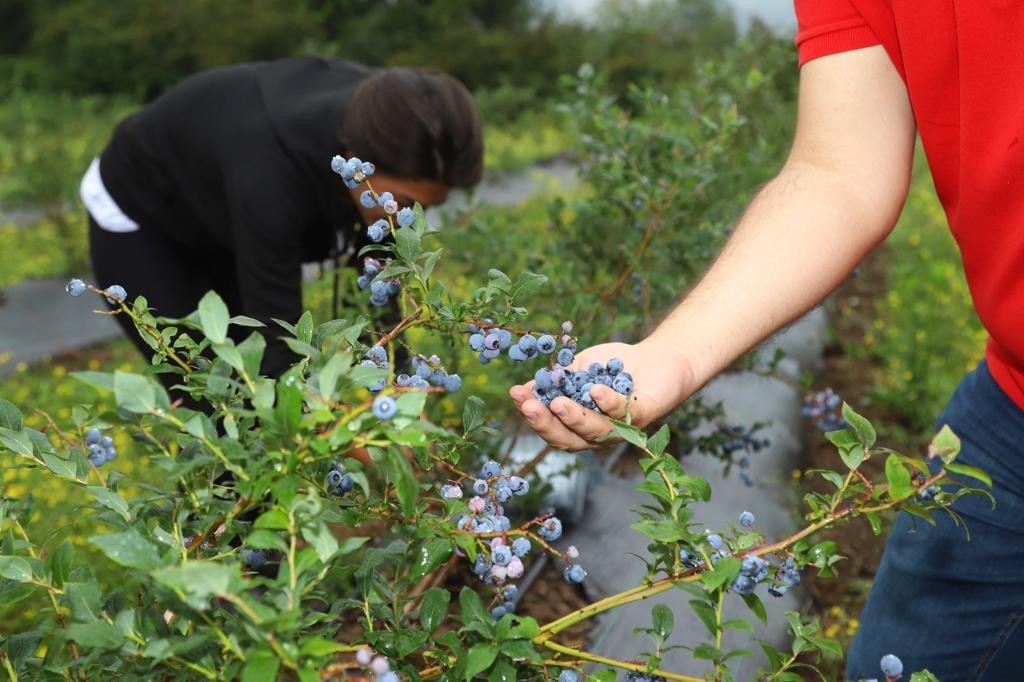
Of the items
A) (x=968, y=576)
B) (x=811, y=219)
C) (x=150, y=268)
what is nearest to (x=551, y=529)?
(x=811, y=219)

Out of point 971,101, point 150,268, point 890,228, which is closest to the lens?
point 971,101

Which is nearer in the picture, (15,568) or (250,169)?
(15,568)

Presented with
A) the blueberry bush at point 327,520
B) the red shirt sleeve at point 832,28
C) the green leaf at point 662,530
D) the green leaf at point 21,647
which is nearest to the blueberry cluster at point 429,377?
the blueberry bush at point 327,520

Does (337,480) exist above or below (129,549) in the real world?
below

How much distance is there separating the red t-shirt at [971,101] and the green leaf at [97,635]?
3.76 ft

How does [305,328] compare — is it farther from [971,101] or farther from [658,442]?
[971,101]

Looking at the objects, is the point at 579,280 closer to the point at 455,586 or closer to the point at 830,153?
the point at 455,586

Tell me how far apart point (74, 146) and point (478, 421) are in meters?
11.3

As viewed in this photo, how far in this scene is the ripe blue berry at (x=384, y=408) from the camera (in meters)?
0.64

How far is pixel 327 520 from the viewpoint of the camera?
2.83ft

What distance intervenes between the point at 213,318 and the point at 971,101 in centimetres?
102

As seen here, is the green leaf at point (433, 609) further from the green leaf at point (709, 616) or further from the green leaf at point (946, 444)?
the green leaf at point (946, 444)

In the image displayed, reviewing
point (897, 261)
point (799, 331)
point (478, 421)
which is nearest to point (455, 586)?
point (478, 421)

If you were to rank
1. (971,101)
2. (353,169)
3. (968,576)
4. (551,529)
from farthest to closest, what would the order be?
1. (968,576)
2. (971,101)
3. (353,169)
4. (551,529)
